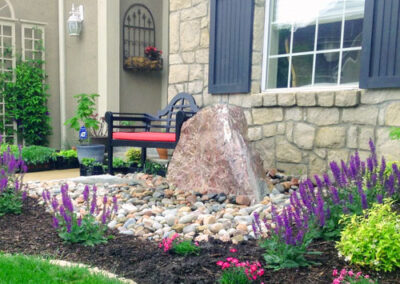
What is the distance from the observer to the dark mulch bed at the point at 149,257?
6.25 feet

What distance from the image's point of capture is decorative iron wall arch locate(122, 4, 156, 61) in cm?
730

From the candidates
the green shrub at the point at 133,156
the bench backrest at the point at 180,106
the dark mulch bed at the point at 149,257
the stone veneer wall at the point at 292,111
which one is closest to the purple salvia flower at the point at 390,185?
the dark mulch bed at the point at 149,257

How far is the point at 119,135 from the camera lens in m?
4.66

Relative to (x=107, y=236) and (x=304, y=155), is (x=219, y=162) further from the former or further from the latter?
(x=107, y=236)

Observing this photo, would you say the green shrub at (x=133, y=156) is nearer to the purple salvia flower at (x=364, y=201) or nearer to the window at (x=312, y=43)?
the window at (x=312, y=43)

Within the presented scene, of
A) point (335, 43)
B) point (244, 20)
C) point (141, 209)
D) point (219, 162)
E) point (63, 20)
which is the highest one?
point (63, 20)

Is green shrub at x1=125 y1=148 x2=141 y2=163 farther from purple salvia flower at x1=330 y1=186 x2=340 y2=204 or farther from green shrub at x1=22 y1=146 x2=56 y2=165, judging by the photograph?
purple salvia flower at x1=330 y1=186 x2=340 y2=204

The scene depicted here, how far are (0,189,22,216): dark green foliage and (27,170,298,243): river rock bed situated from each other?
0.36 meters

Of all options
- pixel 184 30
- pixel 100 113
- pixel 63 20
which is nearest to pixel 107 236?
pixel 184 30

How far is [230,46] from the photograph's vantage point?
462 centimetres

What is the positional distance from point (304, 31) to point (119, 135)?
2.37 m

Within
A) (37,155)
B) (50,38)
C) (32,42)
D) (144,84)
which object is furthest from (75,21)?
(37,155)

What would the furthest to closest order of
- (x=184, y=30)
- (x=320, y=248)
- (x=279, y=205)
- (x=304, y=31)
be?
(x=184, y=30) < (x=304, y=31) < (x=279, y=205) < (x=320, y=248)

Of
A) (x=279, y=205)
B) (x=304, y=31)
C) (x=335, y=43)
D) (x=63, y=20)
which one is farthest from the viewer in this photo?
(x=63, y=20)
